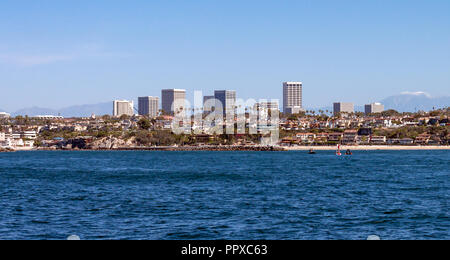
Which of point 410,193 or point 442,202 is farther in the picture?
point 410,193

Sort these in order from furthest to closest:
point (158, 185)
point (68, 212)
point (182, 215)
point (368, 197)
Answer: point (158, 185) → point (368, 197) → point (68, 212) → point (182, 215)

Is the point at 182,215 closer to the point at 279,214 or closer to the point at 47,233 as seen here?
the point at 279,214

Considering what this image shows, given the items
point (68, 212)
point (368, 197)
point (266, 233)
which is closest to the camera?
point (266, 233)

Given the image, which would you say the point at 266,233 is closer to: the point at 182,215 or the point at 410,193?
the point at 182,215

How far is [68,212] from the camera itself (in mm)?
28062

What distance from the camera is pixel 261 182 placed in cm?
4816
